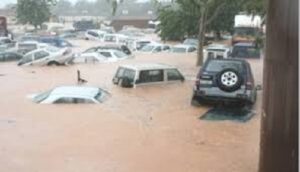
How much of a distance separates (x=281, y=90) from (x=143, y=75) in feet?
50.0

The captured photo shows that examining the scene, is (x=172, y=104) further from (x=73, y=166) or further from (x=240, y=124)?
(x=73, y=166)

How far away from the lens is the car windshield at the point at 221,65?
658 inches

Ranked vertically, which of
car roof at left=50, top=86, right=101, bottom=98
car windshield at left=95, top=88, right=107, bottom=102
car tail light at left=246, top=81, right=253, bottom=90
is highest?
car tail light at left=246, top=81, right=253, bottom=90

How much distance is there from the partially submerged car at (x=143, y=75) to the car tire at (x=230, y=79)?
5.73 metres

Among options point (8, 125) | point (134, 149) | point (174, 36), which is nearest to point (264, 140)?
point (134, 149)

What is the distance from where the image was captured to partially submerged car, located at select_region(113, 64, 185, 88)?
21797mm

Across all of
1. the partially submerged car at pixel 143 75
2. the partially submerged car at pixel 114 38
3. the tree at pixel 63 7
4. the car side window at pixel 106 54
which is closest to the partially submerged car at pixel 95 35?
the partially submerged car at pixel 114 38

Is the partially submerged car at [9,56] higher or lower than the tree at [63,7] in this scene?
lower

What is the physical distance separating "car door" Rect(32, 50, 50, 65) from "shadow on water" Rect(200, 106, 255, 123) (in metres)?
17.6

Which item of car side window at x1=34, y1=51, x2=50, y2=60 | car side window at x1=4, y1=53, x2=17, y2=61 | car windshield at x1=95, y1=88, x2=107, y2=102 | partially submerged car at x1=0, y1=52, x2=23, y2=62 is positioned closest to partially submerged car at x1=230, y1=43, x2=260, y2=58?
car side window at x1=34, y1=51, x2=50, y2=60

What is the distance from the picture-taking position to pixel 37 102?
19172 millimetres

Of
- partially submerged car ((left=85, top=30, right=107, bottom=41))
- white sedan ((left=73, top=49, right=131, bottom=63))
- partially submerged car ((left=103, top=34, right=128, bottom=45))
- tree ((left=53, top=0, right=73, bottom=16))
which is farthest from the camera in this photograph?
tree ((left=53, top=0, right=73, bottom=16))

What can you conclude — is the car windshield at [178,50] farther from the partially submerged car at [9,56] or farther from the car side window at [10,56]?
the car side window at [10,56]

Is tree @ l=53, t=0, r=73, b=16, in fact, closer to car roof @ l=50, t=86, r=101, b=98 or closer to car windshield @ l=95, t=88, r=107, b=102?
car windshield @ l=95, t=88, r=107, b=102
